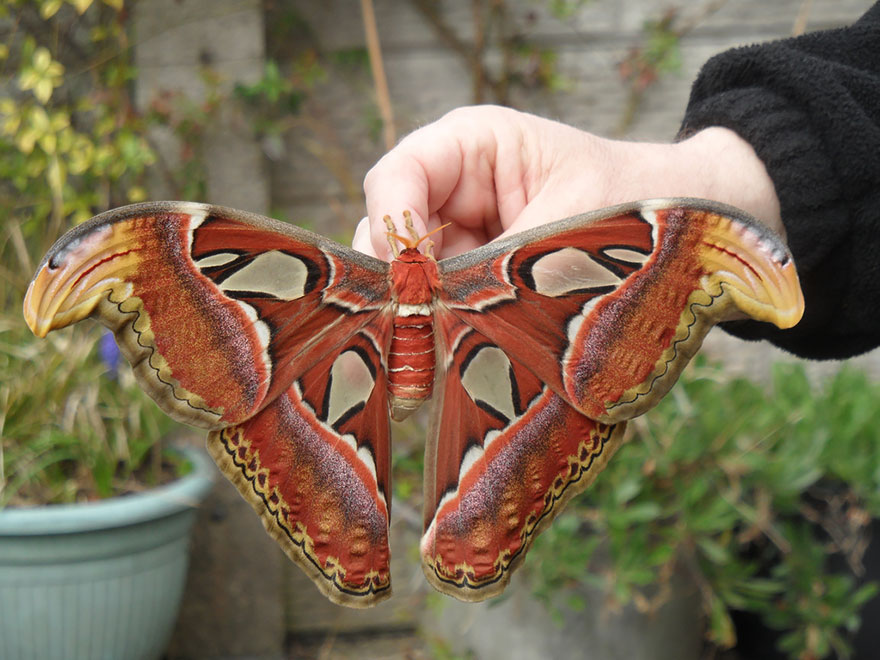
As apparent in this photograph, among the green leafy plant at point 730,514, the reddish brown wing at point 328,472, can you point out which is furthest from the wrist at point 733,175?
the green leafy plant at point 730,514

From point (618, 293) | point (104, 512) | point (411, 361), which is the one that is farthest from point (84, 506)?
point (618, 293)

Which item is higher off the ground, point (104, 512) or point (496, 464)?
point (496, 464)

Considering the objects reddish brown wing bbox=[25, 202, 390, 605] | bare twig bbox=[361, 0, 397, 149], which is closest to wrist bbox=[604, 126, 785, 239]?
reddish brown wing bbox=[25, 202, 390, 605]

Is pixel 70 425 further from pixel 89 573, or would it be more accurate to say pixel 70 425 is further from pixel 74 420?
pixel 89 573

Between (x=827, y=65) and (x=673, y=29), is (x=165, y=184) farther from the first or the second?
(x=827, y=65)

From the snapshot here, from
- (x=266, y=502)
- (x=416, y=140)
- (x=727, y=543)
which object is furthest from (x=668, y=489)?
(x=266, y=502)

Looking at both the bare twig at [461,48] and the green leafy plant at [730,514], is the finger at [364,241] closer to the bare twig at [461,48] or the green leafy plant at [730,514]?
the green leafy plant at [730,514]

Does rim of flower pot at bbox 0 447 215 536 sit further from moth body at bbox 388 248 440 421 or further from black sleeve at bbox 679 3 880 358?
black sleeve at bbox 679 3 880 358
